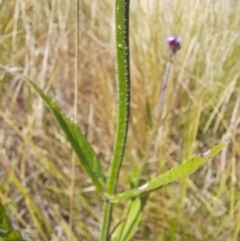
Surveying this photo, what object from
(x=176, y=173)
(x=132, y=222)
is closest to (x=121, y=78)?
(x=176, y=173)

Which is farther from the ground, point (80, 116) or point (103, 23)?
point (103, 23)

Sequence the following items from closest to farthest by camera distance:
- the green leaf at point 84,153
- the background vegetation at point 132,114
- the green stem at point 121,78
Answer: the green stem at point 121,78, the green leaf at point 84,153, the background vegetation at point 132,114

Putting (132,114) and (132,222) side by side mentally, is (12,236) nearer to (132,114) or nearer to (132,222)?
(132,222)

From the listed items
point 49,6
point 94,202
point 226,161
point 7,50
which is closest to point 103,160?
point 94,202

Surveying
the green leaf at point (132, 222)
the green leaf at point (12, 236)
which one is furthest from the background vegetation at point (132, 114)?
the green leaf at point (12, 236)

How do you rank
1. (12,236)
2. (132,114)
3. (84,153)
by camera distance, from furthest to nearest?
(132,114) < (84,153) < (12,236)

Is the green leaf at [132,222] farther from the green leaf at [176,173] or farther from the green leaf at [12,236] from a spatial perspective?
the green leaf at [12,236]

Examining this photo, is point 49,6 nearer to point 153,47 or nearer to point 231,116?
point 153,47
